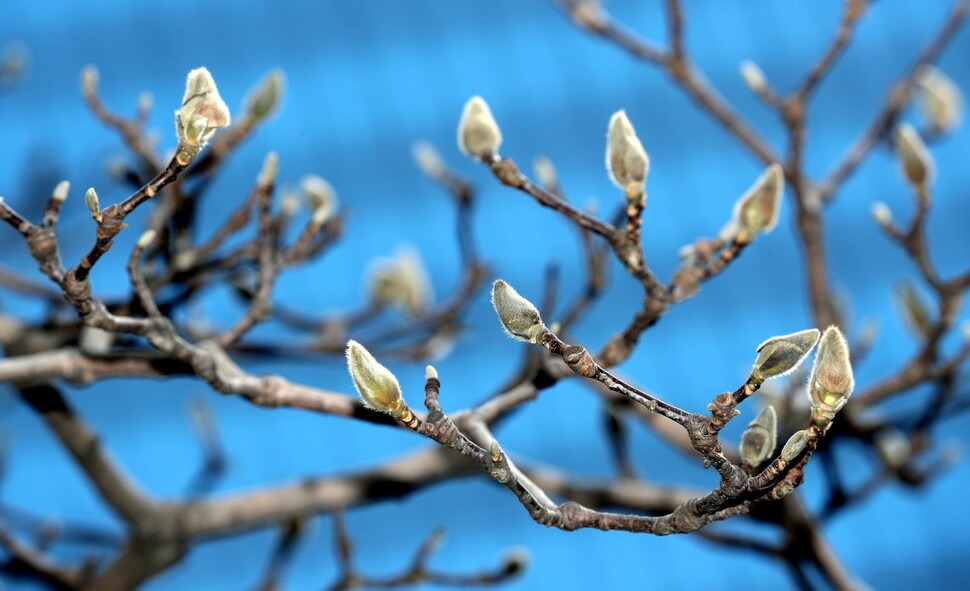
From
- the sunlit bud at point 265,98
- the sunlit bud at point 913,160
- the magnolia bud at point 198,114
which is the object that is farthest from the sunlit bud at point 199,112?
the sunlit bud at point 913,160

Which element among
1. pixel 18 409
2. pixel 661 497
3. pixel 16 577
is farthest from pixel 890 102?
pixel 18 409

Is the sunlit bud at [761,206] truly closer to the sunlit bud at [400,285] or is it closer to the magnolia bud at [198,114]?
the magnolia bud at [198,114]

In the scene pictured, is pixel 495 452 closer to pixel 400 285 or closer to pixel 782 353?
pixel 782 353

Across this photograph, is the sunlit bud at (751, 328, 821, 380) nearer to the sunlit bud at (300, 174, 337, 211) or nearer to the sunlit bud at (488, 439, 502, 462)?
the sunlit bud at (488, 439, 502, 462)

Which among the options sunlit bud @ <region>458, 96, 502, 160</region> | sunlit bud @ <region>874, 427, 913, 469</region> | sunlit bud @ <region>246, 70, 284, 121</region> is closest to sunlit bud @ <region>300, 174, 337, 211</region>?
sunlit bud @ <region>246, 70, 284, 121</region>

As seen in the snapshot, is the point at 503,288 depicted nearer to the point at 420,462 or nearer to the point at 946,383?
the point at 420,462

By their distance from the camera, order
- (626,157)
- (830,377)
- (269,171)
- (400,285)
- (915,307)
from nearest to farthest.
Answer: (830,377)
(626,157)
(269,171)
(915,307)
(400,285)

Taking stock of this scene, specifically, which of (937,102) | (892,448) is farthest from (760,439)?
(937,102)
